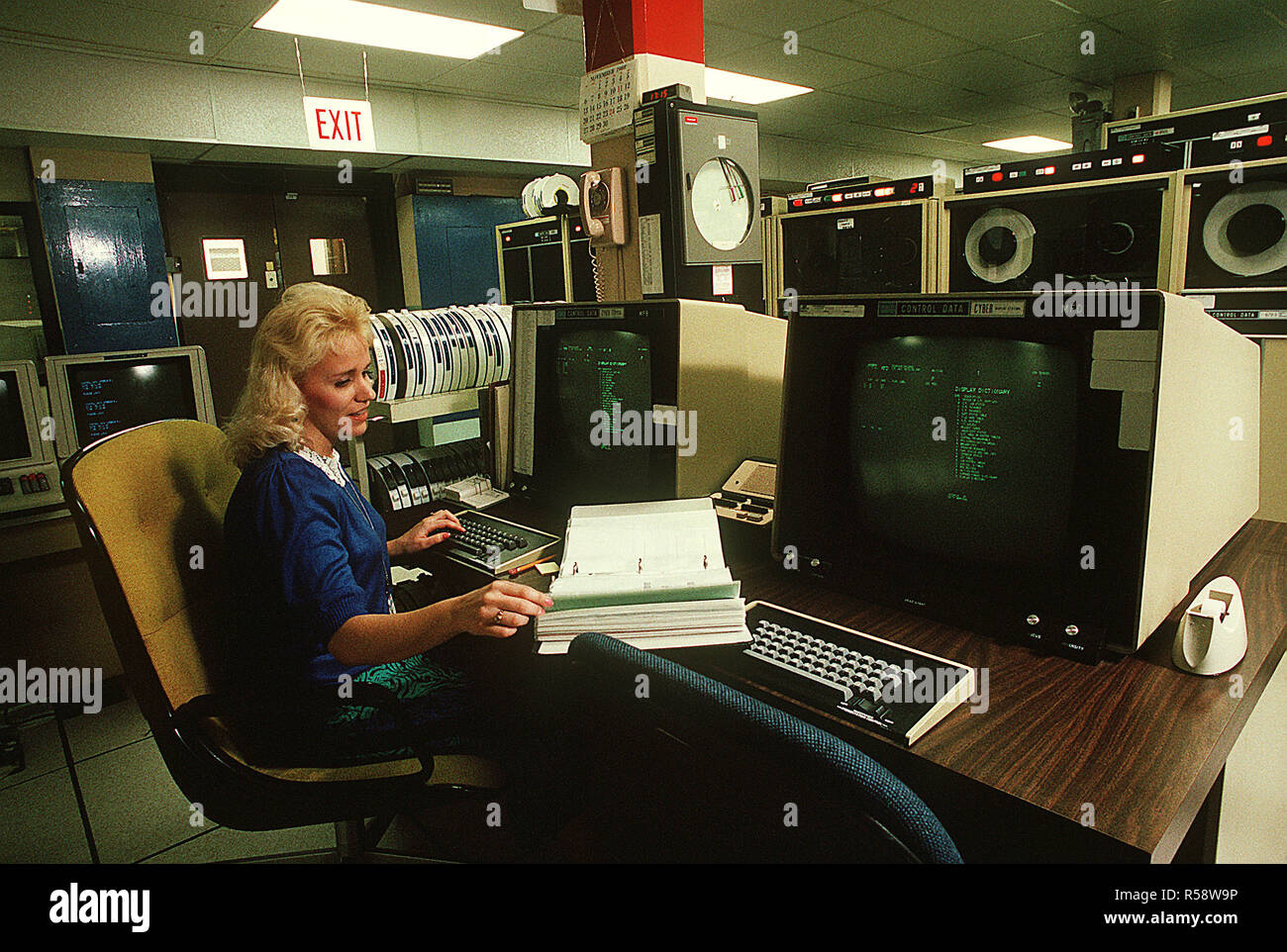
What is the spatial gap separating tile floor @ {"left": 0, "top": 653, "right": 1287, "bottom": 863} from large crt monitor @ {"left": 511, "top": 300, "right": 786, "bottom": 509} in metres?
1.01

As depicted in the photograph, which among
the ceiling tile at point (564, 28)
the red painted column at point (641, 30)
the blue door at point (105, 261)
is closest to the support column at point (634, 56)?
the red painted column at point (641, 30)

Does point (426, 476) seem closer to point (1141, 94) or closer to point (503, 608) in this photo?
point (503, 608)

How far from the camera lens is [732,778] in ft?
1.73

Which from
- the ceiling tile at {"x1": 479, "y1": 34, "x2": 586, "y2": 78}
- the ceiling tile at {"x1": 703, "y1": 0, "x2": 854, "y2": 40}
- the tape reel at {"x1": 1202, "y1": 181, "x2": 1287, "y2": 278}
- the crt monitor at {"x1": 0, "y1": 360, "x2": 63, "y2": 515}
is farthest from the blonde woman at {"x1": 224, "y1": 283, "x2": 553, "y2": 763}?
the ceiling tile at {"x1": 479, "y1": 34, "x2": 586, "y2": 78}

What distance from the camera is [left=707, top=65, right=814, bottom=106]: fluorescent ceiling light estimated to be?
5.68m

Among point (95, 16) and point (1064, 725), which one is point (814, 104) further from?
point (1064, 725)

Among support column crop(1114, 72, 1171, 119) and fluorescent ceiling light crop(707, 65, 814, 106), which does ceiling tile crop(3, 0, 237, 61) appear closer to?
fluorescent ceiling light crop(707, 65, 814, 106)

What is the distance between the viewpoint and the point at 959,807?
0.84m

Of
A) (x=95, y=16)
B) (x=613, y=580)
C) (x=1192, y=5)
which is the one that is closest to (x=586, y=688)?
(x=613, y=580)

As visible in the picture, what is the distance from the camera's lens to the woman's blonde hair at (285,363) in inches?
51.8

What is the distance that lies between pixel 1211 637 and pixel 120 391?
3.11 metres

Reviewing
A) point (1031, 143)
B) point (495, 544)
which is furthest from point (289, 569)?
point (1031, 143)

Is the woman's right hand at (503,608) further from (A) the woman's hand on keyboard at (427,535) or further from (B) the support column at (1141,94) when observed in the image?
(B) the support column at (1141,94)

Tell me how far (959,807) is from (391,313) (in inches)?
71.6
